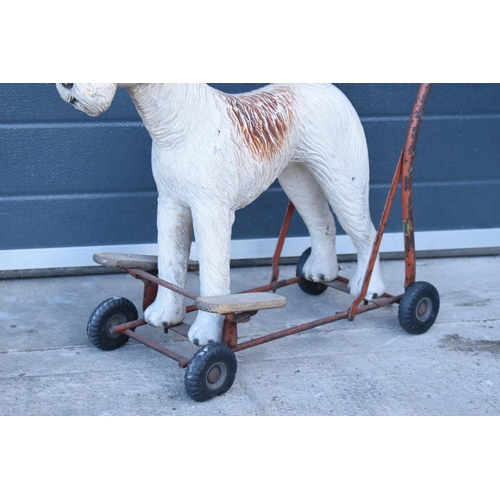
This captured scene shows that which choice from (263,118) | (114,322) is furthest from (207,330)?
(263,118)

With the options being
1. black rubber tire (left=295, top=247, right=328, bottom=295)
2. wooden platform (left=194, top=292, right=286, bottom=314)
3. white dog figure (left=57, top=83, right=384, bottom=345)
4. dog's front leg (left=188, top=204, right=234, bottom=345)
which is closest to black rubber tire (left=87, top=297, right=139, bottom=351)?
white dog figure (left=57, top=83, right=384, bottom=345)

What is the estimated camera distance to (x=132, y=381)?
10.1ft

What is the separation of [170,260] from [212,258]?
256mm

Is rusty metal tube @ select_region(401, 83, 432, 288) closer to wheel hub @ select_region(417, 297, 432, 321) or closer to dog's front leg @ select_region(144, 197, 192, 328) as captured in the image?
wheel hub @ select_region(417, 297, 432, 321)

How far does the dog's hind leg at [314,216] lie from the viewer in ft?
11.9

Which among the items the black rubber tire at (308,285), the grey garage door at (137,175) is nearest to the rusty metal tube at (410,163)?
the black rubber tire at (308,285)

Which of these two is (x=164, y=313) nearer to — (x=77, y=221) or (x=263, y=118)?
(x=263, y=118)

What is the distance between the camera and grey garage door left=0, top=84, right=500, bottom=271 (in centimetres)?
420

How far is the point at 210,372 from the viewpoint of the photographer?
2869 millimetres

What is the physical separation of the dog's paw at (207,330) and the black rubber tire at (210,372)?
20 centimetres

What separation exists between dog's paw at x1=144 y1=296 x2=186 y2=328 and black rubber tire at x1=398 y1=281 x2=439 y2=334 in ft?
3.21

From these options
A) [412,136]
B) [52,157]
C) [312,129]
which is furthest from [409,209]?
[52,157]

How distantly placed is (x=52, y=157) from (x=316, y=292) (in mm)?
1586

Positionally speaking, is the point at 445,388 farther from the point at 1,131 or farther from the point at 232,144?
the point at 1,131
